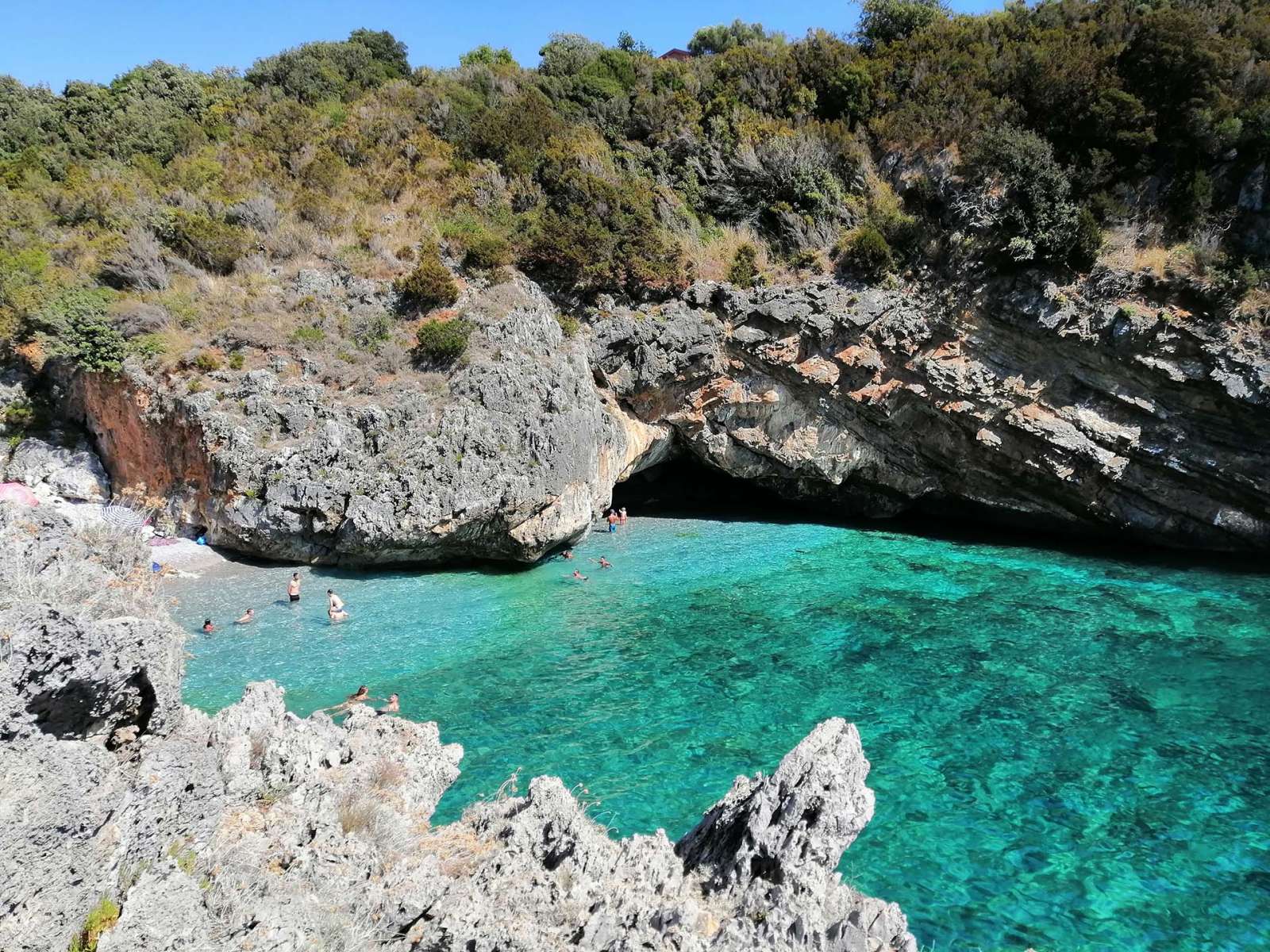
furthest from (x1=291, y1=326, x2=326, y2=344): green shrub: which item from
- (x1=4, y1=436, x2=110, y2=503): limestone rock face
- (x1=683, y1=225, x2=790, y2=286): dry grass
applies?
(x1=683, y1=225, x2=790, y2=286): dry grass

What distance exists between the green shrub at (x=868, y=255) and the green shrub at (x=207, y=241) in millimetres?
17339

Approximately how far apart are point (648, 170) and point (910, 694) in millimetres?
19095

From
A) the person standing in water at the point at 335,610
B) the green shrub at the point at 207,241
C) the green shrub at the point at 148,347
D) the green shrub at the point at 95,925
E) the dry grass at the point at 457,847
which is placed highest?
the green shrub at the point at 207,241

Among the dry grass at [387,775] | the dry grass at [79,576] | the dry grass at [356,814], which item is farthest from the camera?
the dry grass at [387,775]

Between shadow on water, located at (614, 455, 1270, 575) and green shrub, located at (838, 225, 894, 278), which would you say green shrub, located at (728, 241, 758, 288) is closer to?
green shrub, located at (838, 225, 894, 278)

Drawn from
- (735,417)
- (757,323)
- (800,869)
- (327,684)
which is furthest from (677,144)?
(800,869)

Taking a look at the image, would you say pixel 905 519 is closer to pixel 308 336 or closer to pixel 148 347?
pixel 308 336

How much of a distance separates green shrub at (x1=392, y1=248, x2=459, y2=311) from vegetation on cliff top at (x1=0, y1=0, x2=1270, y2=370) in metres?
0.09

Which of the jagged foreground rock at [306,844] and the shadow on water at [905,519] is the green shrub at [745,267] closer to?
the shadow on water at [905,519]

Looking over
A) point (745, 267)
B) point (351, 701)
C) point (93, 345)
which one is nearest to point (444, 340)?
point (93, 345)

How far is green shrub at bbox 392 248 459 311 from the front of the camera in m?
19.4

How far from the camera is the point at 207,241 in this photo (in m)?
20.4

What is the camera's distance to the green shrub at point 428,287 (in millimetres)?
19422

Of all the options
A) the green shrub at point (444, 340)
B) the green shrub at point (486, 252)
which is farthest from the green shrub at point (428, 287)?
the green shrub at point (444, 340)
